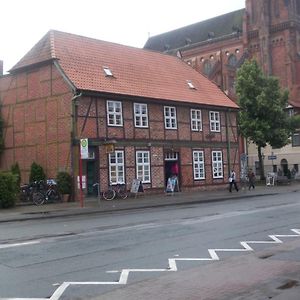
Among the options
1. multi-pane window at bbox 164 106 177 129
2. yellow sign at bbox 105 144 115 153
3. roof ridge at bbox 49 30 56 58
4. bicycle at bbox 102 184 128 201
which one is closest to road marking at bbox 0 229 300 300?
yellow sign at bbox 105 144 115 153

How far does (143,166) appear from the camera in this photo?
32.7m

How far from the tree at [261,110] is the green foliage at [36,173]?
75.0ft

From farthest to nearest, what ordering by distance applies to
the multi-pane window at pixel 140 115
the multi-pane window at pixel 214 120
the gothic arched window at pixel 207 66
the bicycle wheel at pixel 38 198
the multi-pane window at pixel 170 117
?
the gothic arched window at pixel 207 66, the multi-pane window at pixel 214 120, the multi-pane window at pixel 170 117, the multi-pane window at pixel 140 115, the bicycle wheel at pixel 38 198

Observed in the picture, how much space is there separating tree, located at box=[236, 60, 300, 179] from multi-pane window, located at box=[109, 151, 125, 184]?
19121 mm

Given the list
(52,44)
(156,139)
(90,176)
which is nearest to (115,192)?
(90,176)

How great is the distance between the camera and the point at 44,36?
3291 cm

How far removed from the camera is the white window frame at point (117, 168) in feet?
100

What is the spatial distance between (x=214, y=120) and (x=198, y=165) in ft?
13.4

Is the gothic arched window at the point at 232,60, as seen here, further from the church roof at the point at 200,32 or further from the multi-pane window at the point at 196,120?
the multi-pane window at the point at 196,120

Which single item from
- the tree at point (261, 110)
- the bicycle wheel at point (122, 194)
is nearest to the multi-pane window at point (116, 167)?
the bicycle wheel at point (122, 194)

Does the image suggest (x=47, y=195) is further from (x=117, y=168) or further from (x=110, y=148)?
(x=117, y=168)

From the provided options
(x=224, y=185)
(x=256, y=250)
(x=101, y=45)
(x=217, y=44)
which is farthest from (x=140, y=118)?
(x=217, y=44)

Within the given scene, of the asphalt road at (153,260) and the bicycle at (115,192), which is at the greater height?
the bicycle at (115,192)

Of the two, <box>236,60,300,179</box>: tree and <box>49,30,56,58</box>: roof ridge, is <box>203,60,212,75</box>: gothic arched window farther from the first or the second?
<box>49,30,56,58</box>: roof ridge
